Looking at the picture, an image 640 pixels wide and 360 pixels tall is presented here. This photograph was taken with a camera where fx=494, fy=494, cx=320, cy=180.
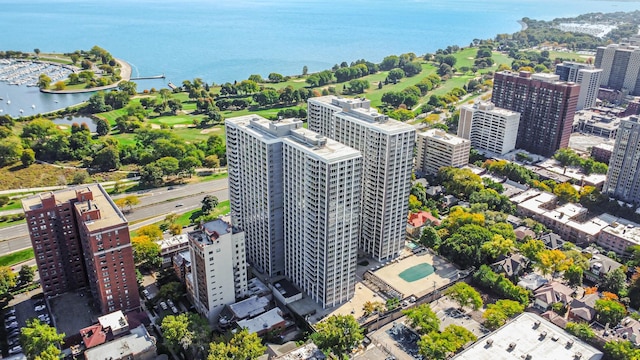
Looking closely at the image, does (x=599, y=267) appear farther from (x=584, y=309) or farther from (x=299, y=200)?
(x=299, y=200)

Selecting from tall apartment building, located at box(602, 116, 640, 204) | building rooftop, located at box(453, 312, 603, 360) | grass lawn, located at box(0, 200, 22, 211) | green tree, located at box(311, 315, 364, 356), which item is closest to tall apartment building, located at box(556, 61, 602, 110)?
tall apartment building, located at box(602, 116, 640, 204)

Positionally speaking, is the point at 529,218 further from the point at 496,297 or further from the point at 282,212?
the point at 282,212

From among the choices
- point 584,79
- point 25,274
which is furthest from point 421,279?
point 584,79

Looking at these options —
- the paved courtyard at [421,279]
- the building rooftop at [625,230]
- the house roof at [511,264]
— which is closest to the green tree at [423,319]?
the paved courtyard at [421,279]

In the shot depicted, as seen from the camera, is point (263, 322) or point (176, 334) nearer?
point (176, 334)

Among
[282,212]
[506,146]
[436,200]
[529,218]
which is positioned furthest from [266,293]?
[506,146]

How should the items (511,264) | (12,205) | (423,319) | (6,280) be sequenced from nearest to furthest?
(423,319), (6,280), (511,264), (12,205)

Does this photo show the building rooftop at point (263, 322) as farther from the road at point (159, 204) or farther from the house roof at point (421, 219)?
the road at point (159, 204)
